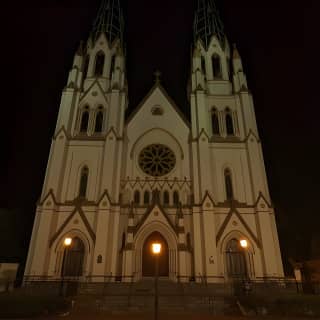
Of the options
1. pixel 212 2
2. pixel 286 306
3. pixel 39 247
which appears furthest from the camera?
pixel 212 2

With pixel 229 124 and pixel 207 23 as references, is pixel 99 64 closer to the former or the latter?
pixel 229 124

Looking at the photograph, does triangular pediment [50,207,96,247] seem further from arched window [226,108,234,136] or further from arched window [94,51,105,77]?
arched window [94,51,105,77]

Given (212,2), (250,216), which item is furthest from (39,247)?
(212,2)

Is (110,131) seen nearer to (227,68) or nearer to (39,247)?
(39,247)

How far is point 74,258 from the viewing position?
69.9 ft

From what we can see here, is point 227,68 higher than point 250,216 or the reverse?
higher

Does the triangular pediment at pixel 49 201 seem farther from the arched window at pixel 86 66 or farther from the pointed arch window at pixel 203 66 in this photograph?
the pointed arch window at pixel 203 66

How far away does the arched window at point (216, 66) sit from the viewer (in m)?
31.7

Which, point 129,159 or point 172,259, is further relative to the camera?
point 129,159

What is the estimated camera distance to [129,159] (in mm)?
25922

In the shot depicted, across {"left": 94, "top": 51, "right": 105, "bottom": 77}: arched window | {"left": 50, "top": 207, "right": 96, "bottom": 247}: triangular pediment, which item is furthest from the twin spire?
{"left": 50, "top": 207, "right": 96, "bottom": 247}: triangular pediment

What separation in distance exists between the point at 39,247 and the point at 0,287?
3.42 m

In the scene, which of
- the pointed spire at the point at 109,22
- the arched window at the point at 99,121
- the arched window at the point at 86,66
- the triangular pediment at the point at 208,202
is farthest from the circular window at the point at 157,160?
the pointed spire at the point at 109,22

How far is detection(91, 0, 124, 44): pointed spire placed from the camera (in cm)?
3509
